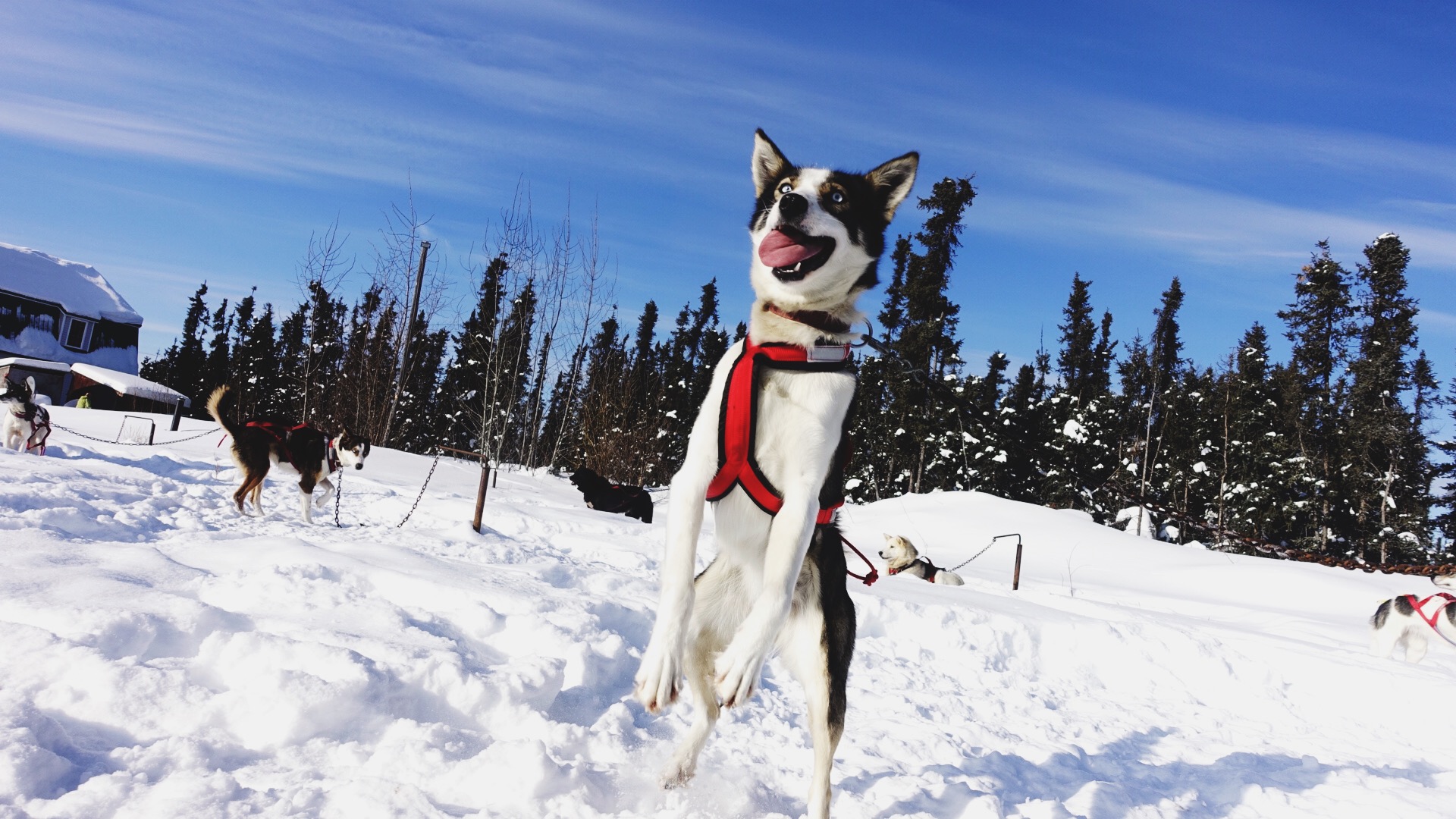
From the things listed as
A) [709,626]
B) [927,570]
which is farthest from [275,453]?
[927,570]

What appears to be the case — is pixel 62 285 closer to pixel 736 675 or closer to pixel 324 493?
pixel 324 493

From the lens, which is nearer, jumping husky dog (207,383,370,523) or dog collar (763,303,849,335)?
dog collar (763,303,849,335)

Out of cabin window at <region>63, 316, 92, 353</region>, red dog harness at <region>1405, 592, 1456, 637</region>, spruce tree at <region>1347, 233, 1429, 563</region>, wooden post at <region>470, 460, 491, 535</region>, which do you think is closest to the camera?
wooden post at <region>470, 460, 491, 535</region>

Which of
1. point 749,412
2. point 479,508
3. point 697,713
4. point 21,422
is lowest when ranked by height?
point 21,422

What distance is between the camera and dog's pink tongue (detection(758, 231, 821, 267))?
2461 mm

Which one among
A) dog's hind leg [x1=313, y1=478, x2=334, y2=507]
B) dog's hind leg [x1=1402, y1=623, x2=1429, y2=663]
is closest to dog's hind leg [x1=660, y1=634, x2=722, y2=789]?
dog's hind leg [x1=313, y1=478, x2=334, y2=507]

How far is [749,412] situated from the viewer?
2.33 meters

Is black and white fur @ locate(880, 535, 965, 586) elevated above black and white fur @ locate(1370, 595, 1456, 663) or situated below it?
below

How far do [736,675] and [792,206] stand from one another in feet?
4.93

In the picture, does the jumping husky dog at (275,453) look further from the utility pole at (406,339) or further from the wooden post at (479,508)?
the utility pole at (406,339)

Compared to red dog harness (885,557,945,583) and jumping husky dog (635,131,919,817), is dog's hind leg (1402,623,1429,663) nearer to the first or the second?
red dog harness (885,557,945,583)

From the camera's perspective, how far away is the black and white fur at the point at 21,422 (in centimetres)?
934

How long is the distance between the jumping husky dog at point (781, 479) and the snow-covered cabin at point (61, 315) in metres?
43.1

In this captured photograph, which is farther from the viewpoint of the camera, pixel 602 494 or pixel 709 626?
pixel 602 494
